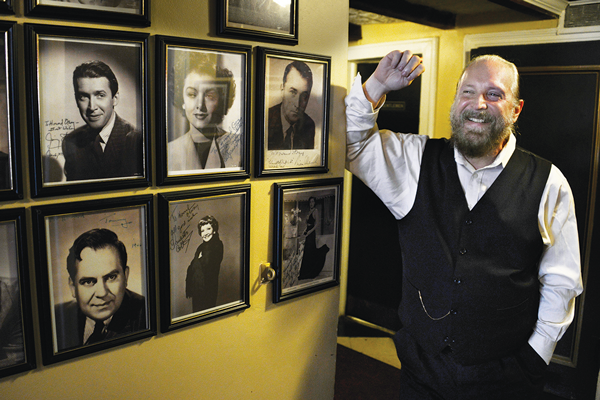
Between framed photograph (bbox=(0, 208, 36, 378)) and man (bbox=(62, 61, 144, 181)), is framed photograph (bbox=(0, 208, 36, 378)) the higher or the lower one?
the lower one

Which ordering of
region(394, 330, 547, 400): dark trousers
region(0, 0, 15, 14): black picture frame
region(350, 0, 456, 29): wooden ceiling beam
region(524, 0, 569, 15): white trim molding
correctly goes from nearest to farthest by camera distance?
region(0, 0, 15, 14): black picture frame → region(394, 330, 547, 400): dark trousers → region(524, 0, 569, 15): white trim molding → region(350, 0, 456, 29): wooden ceiling beam

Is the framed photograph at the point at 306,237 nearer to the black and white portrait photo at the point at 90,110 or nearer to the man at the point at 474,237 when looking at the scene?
the man at the point at 474,237

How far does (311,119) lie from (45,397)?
1.13 m

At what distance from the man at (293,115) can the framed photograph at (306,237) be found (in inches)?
5.7

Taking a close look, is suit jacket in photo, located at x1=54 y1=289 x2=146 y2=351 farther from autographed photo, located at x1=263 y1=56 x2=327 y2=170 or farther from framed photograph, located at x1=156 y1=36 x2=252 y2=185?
autographed photo, located at x1=263 y1=56 x2=327 y2=170

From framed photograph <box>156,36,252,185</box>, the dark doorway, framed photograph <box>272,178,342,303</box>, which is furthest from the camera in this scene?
the dark doorway

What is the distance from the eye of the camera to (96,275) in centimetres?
119

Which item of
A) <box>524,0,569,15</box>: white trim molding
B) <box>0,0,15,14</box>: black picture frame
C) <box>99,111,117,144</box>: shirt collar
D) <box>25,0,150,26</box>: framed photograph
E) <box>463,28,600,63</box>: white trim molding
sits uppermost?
<box>524,0,569,15</box>: white trim molding

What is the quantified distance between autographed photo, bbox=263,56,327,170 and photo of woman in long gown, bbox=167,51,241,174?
0.15 metres

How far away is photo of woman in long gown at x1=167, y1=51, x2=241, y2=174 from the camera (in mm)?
1281

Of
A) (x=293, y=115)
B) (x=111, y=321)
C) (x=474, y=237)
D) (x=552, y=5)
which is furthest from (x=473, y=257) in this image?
(x=552, y=5)

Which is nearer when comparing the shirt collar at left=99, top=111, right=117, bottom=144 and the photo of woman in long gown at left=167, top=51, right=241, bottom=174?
the shirt collar at left=99, top=111, right=117, bottom=144

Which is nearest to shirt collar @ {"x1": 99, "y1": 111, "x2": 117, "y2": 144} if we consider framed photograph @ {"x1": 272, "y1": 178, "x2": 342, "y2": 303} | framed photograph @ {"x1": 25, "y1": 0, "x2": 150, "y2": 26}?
framed photograph @ {"x1": 25, "y1": 0, "x2": 150, "y2": 26}

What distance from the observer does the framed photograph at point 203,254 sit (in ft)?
4.33
